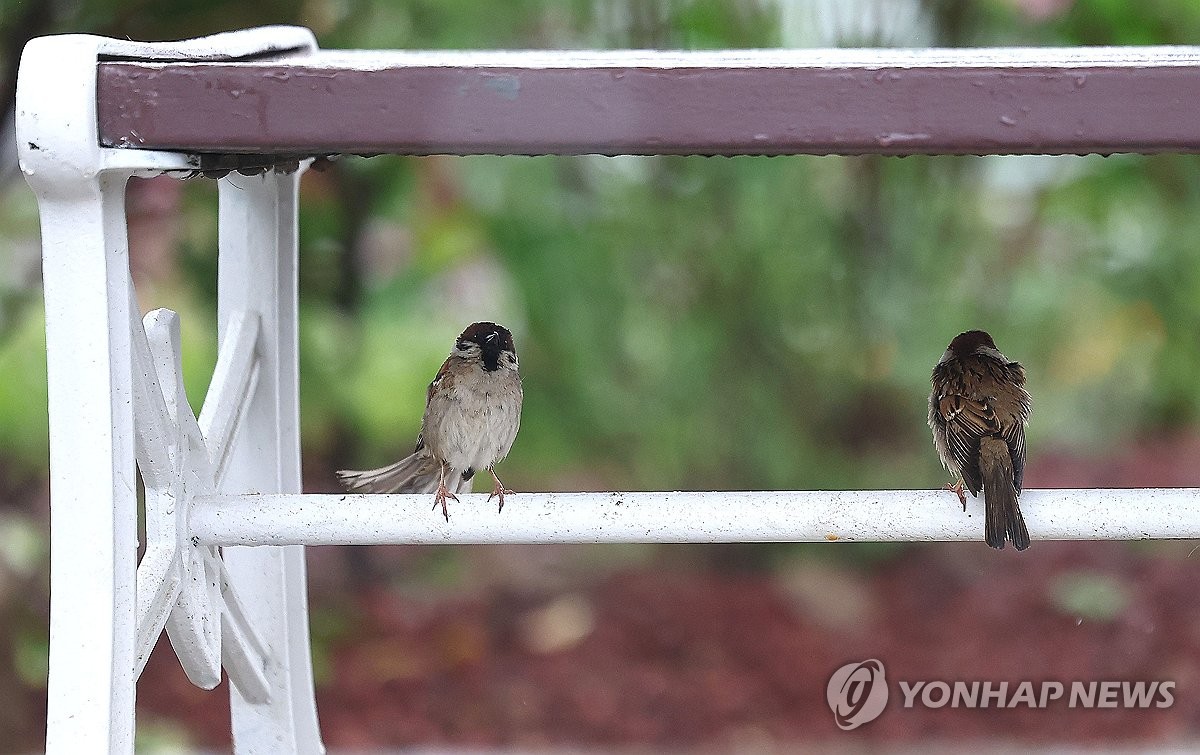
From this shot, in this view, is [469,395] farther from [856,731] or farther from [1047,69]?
[856,731]

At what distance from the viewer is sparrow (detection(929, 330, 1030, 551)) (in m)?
1.96

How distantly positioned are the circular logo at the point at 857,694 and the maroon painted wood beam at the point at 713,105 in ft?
7.45

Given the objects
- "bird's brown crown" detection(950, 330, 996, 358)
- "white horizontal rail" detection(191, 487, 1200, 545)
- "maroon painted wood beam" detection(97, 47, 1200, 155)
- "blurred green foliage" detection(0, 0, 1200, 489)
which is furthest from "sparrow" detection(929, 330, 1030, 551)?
"blurred green foliage" detection(0, 0, 1200, 489)

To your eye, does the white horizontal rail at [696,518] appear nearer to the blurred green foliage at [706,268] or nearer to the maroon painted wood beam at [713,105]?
the maroon painted wood beam at [713,105]

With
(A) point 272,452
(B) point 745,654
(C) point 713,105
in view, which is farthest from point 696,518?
(B) point 745,654

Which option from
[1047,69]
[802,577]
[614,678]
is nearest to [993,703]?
[802,577]

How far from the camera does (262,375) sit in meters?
2.13

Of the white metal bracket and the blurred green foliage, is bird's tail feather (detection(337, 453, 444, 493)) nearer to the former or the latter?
the white metal bracket

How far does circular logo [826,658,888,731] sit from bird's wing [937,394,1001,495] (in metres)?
1.25

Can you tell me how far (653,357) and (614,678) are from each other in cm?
105

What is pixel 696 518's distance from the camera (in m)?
1.64

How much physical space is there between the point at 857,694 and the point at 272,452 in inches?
74.8

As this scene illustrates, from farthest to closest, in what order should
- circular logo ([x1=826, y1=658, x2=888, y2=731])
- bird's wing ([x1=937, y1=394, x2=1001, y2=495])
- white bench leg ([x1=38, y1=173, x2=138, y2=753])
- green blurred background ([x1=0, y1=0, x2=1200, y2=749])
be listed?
green blurred background ([x1=0, y1=0, x2=1200, y2=749])
circular logo ([x1=826, y1=658, x2=888, y2=731])
bird's wing ([x1=937, y1=394, x2=1001, y2=495])
white bench leg ([x1=38, y1=173, x2=138, y2=753])

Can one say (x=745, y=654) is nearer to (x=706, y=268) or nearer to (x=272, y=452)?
(x=706, y=268)
